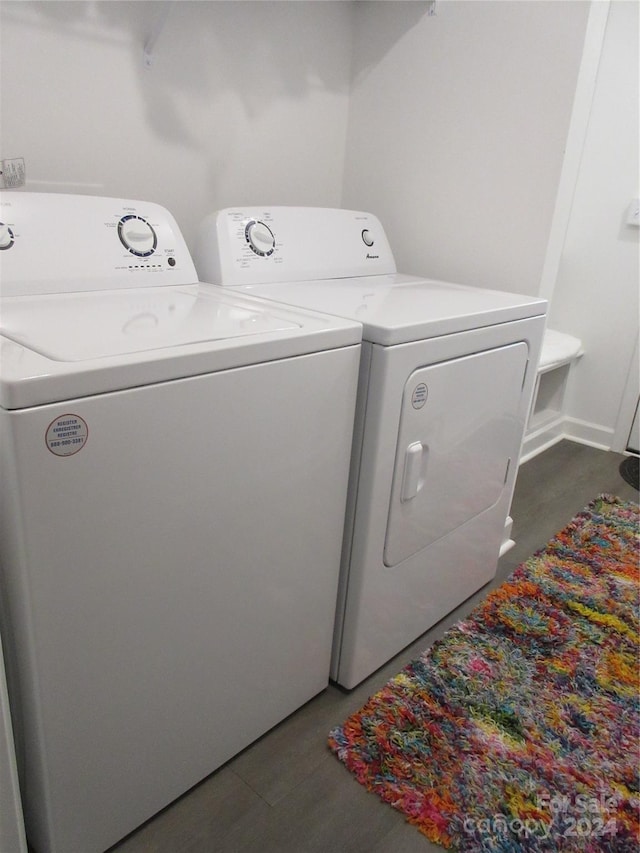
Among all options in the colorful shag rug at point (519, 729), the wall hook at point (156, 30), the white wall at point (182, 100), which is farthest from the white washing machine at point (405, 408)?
the wall hook at point (156, 30)

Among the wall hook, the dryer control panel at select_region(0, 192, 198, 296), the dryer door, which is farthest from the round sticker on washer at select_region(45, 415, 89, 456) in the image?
the wall hook

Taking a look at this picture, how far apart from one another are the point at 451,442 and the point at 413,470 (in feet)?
0.49

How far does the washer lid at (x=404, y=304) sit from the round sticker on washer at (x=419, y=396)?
0.34 feet

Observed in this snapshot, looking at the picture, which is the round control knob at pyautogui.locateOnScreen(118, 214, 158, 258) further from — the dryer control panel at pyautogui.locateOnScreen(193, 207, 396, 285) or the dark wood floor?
the dark wood floor

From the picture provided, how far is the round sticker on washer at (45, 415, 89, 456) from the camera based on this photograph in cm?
79

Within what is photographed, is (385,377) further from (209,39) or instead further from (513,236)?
(209,39)

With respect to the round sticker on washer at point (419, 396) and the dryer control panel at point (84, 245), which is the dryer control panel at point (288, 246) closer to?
the dryer control panel at point (84, 245)

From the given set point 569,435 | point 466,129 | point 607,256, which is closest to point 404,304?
point 466,129

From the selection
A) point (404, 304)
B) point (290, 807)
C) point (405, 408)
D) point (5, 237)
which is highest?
point (5, 237)

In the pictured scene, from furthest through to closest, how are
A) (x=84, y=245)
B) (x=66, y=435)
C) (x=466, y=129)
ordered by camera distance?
(x=466, y=129)
(x=84, y=245)
(x=66, y=435)

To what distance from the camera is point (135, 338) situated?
3.08ft

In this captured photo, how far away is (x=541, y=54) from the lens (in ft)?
5.24

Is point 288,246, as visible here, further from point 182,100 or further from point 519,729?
point 519,729

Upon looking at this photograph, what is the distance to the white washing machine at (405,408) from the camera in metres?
1.26
